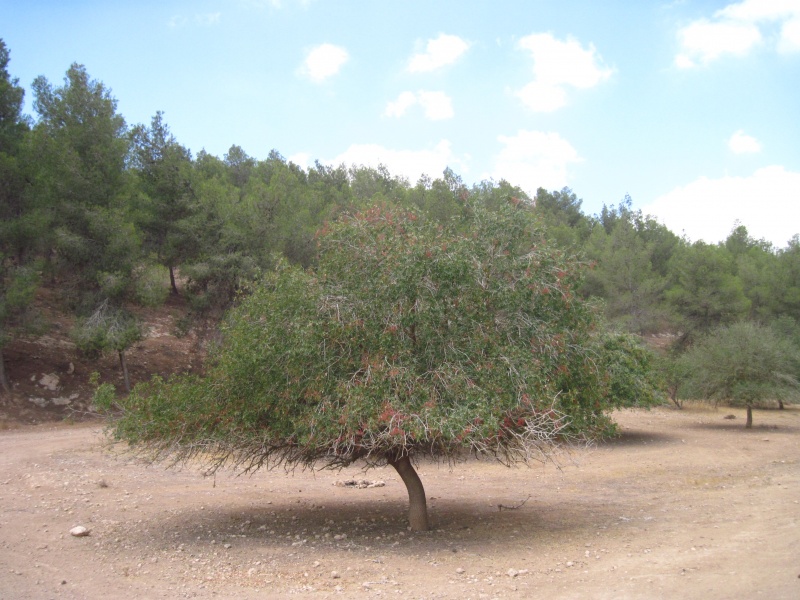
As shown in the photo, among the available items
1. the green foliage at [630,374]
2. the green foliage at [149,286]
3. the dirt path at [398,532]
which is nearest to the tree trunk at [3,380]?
the green foliage at [149,286]

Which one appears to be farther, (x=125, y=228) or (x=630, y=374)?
(x=125, y=228)

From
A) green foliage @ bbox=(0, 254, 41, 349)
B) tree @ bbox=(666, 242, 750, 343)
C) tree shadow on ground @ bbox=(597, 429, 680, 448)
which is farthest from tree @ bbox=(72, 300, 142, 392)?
tree @ bbox=(666, 242, 750, 343)

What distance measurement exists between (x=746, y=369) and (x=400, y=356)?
22.5 m

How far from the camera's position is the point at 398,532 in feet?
39.6

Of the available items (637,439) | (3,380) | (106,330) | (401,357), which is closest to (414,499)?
(401,357)

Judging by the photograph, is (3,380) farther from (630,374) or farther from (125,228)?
(630,374)

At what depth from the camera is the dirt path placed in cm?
Result: 881

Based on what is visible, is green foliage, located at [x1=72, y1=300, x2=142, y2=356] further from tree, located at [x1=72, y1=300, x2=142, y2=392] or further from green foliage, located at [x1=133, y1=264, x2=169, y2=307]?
green foliage, located at [x1=133, y1=264, x2=169, y2=307]

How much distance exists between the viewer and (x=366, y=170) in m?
68.3

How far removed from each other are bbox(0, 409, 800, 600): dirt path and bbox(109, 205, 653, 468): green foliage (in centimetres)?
163

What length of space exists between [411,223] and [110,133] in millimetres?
21337

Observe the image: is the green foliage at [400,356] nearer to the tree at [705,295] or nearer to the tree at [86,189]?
the tree at [86,189]

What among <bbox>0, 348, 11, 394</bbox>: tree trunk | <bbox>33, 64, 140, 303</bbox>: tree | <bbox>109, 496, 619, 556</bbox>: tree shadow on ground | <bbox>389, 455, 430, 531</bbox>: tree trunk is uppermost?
<bbox>33, 64, 140, 303</bbox>: tree

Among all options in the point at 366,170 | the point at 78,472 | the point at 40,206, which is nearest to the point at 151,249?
the point at 40,206
